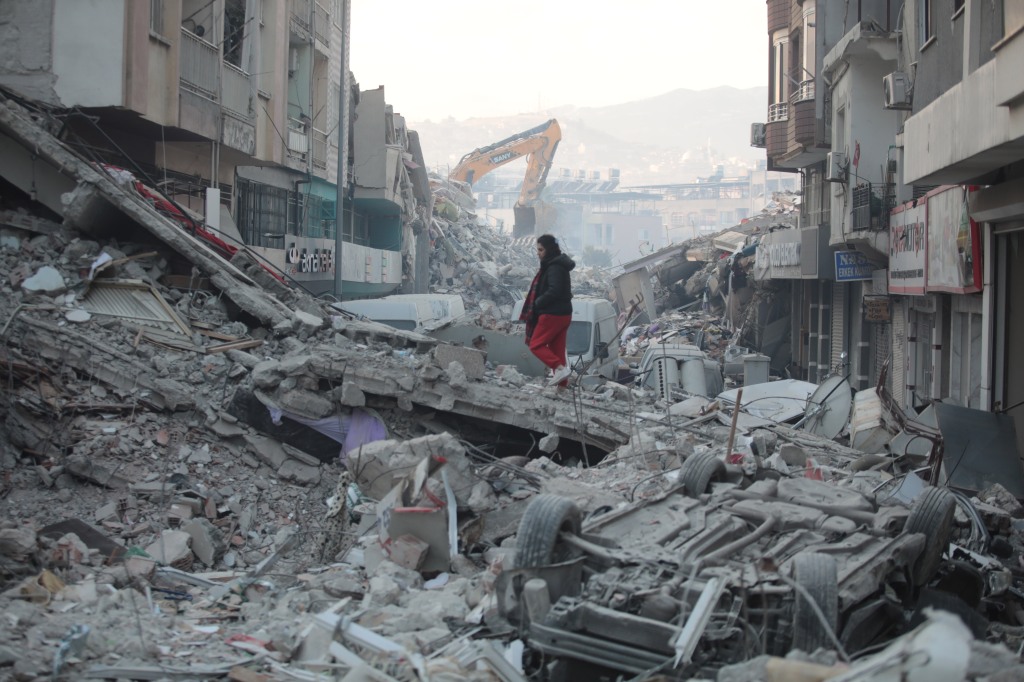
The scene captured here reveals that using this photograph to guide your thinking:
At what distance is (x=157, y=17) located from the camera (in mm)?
15836

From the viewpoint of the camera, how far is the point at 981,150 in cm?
957

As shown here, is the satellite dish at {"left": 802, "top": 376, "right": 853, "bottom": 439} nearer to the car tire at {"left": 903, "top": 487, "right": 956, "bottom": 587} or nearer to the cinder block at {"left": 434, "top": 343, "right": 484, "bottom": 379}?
the cinder block at {"left": 434, "top": 343, "right": 484, "bottom": 379}

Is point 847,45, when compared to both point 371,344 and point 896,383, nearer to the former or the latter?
point 896,383

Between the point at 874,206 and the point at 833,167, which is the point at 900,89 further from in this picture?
the point at 833,167

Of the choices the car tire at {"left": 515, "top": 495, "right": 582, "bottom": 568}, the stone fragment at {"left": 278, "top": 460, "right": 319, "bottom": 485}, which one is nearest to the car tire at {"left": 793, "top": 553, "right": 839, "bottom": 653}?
the car tire at {"left": 515, "top": 495, "right": 582, "bottom": 568}

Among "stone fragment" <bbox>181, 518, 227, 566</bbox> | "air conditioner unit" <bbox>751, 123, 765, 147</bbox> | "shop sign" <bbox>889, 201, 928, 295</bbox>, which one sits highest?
"air conditioner unit" <bbox>751, 123, 765, 147</bbox>

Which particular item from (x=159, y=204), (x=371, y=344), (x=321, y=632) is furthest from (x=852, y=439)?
(x=159, y=204)

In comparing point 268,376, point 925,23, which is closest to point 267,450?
point 268,376

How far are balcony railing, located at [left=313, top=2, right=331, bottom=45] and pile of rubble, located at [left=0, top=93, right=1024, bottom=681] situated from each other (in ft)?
44.1

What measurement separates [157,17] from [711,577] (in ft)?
46.2

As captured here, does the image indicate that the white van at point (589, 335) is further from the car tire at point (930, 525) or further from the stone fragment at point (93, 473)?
the car tire at point (930, 525)

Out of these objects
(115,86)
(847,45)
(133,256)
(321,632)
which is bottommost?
(321,632)

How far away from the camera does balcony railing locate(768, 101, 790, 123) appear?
27734 millimetres

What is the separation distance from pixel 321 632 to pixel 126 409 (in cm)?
524
